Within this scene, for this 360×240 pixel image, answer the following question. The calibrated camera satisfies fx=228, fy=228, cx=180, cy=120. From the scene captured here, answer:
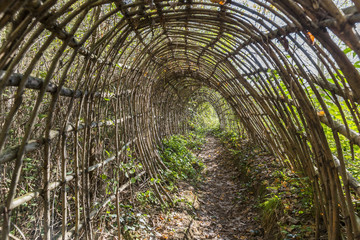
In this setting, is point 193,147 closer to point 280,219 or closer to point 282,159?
point 282,159

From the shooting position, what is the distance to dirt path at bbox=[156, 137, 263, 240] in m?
3.40

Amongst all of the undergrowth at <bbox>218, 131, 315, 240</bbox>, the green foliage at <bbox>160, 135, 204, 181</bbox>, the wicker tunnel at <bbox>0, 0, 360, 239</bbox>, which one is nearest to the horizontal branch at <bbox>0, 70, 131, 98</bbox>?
the wicker tunnel at <bbox>0, 0, 360, 239</bbox>

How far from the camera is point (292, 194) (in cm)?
327

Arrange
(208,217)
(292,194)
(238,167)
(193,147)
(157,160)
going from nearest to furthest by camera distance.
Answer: (292,194)
(208,217)
(157,160)
(238,167)
(193,147)

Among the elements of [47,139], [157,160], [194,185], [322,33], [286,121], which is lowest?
[194,185]

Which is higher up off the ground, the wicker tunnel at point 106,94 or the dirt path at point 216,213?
the wicker tunnel at point 106,94

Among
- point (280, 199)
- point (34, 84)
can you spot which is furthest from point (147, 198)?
point (34, 84)

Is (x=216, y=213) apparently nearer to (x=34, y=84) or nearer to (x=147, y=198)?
(x=147, y=198)

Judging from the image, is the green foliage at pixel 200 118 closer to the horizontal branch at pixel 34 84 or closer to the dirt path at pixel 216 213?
the dirt path at pixel 216 213

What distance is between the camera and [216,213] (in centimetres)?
424

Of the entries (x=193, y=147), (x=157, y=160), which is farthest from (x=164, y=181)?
(x=193, y=147)

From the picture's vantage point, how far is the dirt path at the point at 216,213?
3.40 metres

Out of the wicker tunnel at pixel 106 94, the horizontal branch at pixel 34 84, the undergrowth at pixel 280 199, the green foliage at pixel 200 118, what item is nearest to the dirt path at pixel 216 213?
the undergrowth at pixel 280 199

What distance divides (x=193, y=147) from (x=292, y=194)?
5.89 metres
